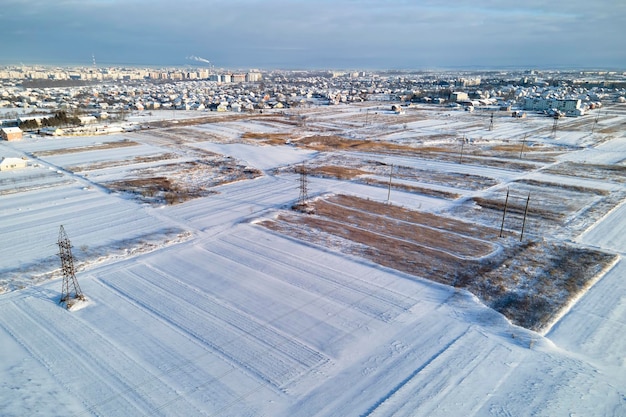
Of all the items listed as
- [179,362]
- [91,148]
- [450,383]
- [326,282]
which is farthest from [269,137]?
[450,383]

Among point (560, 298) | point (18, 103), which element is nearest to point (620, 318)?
point (560, 298)

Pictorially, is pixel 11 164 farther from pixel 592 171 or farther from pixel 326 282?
pixel 592 171

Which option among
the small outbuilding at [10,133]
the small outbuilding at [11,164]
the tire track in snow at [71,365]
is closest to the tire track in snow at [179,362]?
the tire track in snow at [71,365]

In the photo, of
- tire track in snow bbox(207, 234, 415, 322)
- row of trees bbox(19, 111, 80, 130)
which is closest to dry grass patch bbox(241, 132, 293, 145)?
row of trees bbox(19, 111, 80, 130)

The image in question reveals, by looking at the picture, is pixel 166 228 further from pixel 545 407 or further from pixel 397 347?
pixel 545 407

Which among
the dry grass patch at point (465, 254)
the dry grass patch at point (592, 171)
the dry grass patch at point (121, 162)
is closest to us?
the dry grass patch at point (465, 254)

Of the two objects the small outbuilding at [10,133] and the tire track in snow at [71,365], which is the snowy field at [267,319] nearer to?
the tire track in snow at [71,365]

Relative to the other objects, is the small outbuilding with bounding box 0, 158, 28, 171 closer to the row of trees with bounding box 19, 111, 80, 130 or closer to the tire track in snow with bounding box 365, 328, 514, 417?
the row of trees with bounding box 19, 111, 80, 130
